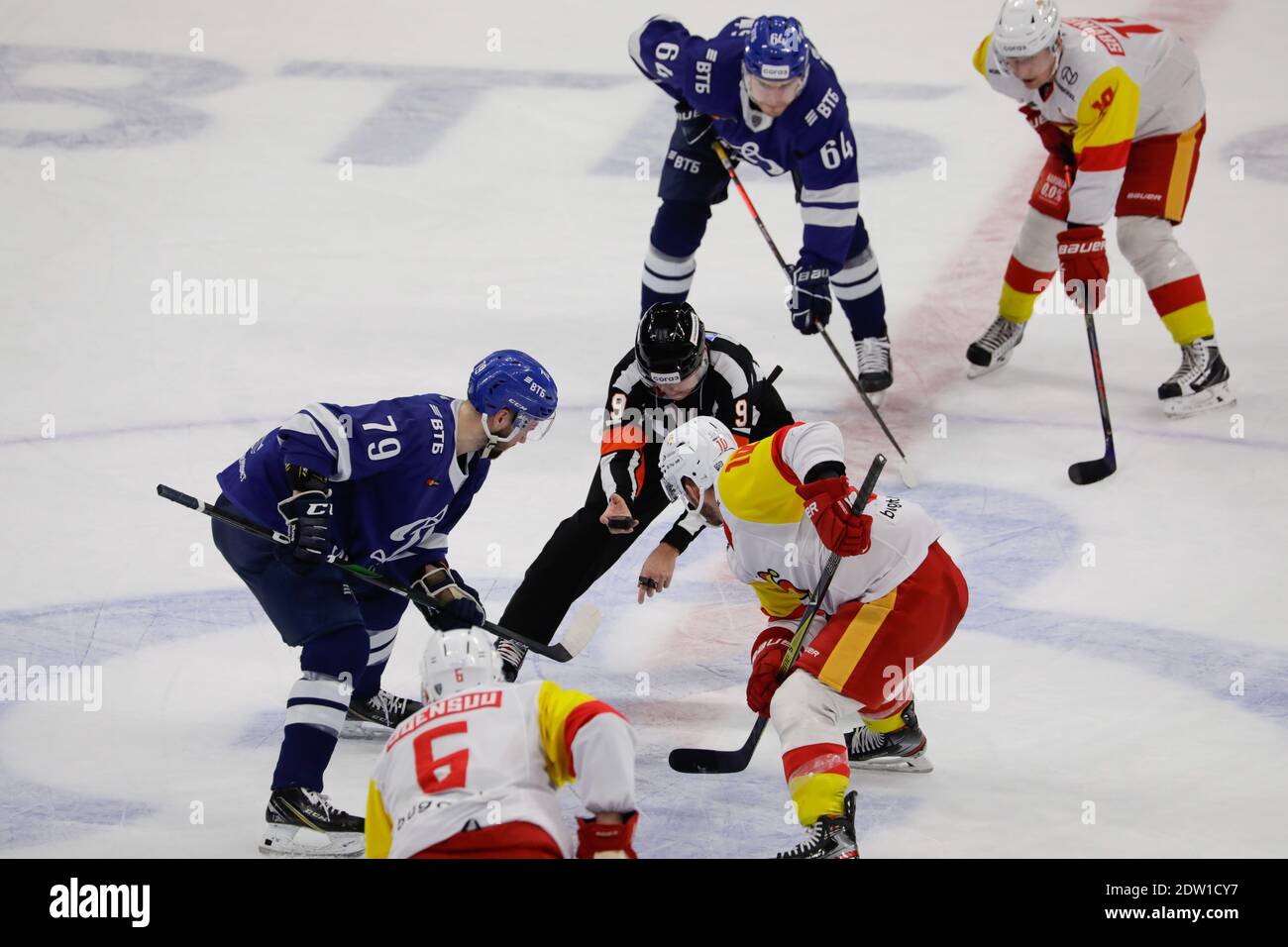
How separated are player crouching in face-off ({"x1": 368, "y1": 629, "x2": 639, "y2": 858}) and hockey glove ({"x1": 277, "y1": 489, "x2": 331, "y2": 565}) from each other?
73 cm

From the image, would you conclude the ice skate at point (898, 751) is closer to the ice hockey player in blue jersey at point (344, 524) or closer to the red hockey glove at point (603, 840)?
the ice hockey player in blue jersey at point (344, 524)

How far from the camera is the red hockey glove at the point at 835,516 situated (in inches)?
144

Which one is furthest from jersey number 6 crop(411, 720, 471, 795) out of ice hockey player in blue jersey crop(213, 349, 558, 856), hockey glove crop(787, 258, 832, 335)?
hockey glove crop(787, 258, 832, 335)

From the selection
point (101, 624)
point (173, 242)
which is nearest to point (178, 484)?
point (101, 624)

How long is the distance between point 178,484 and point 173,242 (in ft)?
6.41

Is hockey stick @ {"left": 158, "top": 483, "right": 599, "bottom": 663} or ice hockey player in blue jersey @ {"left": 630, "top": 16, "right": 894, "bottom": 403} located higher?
ice hockey player in blue jersey @ {"left": 630, "top": 16, "right": 894, "bottom": 403}

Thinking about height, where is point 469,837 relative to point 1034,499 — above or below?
below

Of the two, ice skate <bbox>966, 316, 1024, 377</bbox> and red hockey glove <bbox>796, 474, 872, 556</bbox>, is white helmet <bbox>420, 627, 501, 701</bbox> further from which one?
ice skate <bbox>966, 316, 1024, 377</bbox>

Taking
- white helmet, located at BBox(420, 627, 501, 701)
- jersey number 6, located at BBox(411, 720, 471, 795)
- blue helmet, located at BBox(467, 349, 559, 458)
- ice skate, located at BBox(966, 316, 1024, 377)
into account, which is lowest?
jersey number 6, located at BBox(411, 720, 471, 795)

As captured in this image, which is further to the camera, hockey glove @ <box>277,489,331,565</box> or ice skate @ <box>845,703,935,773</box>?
ice skate @ <box>845,703,935,773</box>

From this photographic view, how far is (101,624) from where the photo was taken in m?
4.97

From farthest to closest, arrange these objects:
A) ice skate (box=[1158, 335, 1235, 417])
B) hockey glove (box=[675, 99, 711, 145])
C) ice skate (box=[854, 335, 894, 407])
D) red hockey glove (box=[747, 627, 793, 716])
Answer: ice skate (box=[854, 335, 894, 407]) < ice skate (box=[1158, 335, 1235, 417]) < hockey glove (box=[675, 99, 711, 145]) < red hockey glove (box=[747, 627, 793, 716])

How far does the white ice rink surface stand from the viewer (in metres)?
4.20
